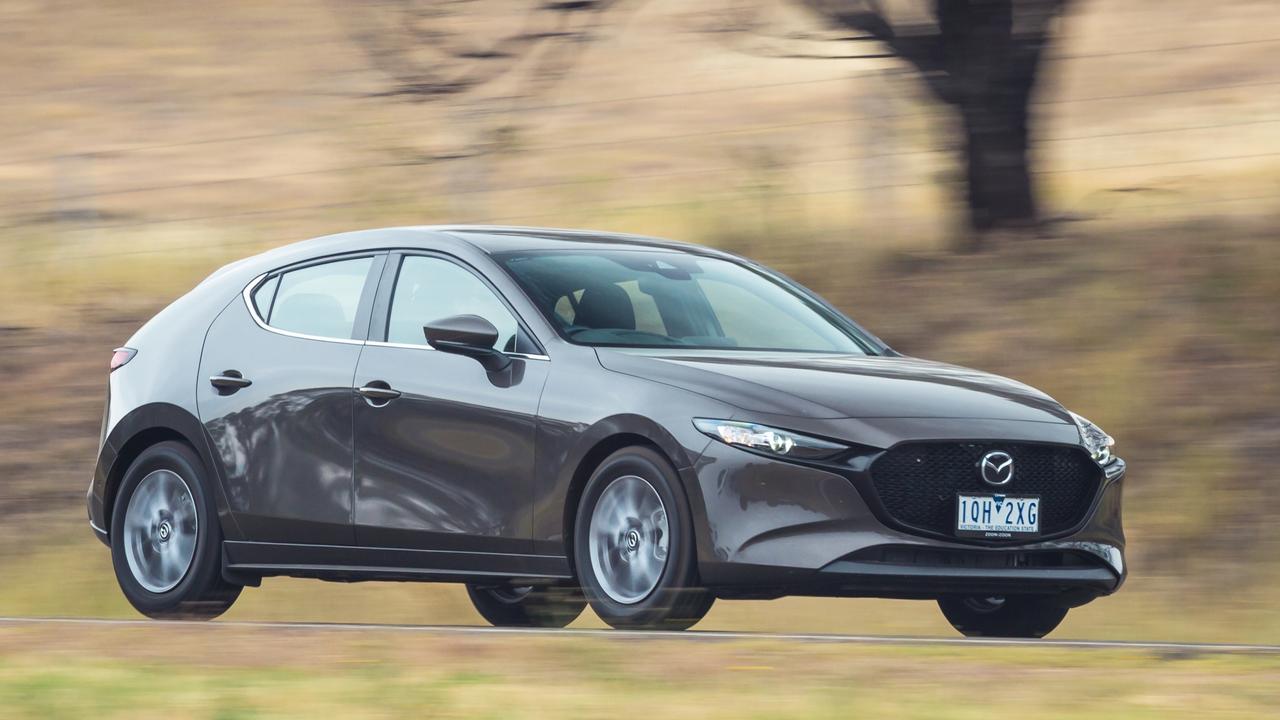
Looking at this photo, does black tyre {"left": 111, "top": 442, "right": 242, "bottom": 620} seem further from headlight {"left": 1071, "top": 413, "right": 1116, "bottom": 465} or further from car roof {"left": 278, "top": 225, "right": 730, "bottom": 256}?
headlight {"left": 1071, "top": 413, "right": 1116, "bottom": 465}

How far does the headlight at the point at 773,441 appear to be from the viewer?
809 cm

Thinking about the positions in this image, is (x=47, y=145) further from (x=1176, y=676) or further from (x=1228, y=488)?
(x=1176, y=676)

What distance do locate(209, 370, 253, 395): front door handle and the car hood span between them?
199 centimetres

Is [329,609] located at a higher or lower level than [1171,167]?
lower

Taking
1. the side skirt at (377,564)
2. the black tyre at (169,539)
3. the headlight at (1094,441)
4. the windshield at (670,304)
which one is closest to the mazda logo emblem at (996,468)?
the headlight at (1094,441)

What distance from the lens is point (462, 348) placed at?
29.7 feet

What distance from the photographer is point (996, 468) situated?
328 inches

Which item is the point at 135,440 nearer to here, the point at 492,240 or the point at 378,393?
the point at 378,393

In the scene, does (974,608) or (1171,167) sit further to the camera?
(1171,167)

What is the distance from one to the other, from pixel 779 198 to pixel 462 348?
6704 mm

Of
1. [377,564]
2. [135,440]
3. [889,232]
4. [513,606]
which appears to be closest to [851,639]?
[377,564]

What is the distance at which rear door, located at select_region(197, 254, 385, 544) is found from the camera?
9.59m

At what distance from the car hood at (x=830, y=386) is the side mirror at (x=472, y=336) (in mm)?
421

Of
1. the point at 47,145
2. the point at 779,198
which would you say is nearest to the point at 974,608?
the point at 779,198
